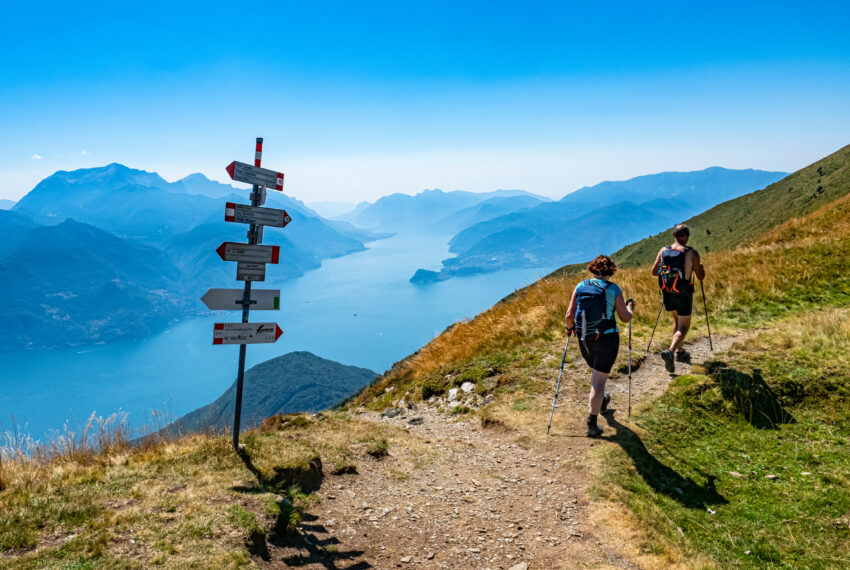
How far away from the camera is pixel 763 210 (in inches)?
3157

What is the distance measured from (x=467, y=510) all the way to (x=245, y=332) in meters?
4.16

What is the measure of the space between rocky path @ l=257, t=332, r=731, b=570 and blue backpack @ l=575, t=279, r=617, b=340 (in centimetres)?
193

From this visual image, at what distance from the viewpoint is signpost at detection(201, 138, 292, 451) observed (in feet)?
A: 21.5

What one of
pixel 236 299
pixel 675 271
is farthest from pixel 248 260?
pixel 675 271

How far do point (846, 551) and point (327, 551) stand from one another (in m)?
5.51

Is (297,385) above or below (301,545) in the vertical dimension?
below

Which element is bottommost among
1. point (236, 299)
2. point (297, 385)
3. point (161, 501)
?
point (297, 385)

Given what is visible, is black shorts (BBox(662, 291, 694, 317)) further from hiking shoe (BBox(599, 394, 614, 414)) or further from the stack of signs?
the stack of signs

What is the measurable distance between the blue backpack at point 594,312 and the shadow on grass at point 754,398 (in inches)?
122

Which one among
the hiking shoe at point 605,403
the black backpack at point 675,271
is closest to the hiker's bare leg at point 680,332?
the black backpack at point 675,271

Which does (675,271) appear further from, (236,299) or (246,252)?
(236,299)

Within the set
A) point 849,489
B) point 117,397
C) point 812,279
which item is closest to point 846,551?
point 849,489

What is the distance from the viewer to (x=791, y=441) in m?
6.82

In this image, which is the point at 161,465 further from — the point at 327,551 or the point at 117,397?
the point at 117,397
